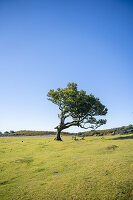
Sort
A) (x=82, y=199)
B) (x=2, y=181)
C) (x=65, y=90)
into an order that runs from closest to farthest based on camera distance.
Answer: (x=82, y=199) → (x=2, y=181) → (x=65, y=90)

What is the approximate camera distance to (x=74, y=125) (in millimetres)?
28828

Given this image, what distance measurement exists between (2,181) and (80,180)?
3153 mm

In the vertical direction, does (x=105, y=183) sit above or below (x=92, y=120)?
below

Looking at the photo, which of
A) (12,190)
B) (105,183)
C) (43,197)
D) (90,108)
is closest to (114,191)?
(105,183)

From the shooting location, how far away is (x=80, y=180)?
4.14m

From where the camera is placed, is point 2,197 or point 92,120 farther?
point 92,120

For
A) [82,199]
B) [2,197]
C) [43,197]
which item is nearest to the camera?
[82,199]

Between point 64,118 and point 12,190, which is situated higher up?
point 64,118

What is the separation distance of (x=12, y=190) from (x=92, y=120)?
24.3 metres

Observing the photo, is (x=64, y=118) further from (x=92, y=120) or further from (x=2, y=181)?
(x=2, y=181)

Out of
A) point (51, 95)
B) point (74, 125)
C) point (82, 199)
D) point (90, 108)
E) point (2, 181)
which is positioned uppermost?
point (51, 95)

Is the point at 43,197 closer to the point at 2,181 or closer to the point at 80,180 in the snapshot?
the point at 80,180

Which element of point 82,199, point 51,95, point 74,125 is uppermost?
point 51,95

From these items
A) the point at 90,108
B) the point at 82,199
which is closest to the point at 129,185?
the point at 82,199
